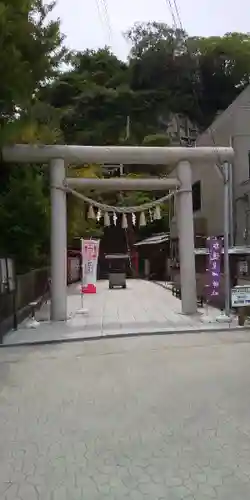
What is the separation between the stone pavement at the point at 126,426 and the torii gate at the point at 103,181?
5363 mm

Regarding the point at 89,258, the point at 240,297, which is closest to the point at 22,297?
the point at 89,258

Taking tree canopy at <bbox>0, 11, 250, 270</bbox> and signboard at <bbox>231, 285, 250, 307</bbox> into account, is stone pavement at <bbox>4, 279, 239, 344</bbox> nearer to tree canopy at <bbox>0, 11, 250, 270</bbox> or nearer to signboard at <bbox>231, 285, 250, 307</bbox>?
signboard at <bbox>231, 285, 250, 307</bbox>

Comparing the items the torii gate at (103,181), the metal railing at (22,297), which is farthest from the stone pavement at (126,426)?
the torii gate at (103,181)

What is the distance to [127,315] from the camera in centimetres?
1655

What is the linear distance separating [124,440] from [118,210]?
11.5 meters

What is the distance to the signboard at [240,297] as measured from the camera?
544 inches

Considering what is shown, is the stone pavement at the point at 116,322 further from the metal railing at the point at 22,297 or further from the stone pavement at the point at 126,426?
the stone pavement at the point at 126,426

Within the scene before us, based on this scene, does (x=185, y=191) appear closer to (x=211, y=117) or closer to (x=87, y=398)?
(x=87, y=398)

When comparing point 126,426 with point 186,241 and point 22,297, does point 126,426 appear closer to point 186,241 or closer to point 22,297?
point 186,241

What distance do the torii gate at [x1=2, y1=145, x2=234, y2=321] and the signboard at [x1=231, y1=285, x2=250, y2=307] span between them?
211 cm

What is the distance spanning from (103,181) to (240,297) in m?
5.36

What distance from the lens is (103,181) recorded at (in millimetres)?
16188

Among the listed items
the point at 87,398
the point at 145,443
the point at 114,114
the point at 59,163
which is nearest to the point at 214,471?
the point at 145,443

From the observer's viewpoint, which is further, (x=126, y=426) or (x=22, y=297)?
(x=22, y=297)
